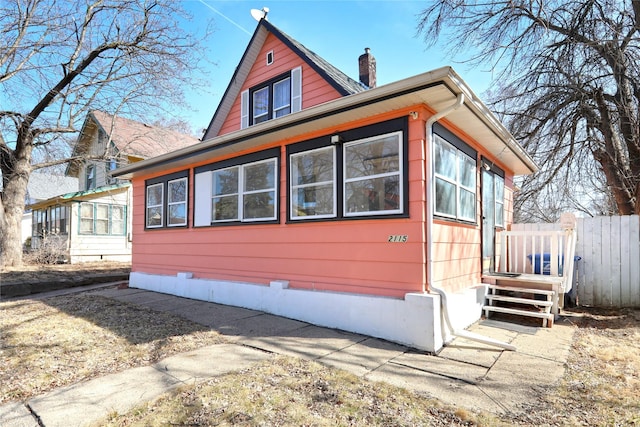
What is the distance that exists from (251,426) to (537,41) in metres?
9.65

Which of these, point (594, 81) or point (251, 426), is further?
point (594, 81)

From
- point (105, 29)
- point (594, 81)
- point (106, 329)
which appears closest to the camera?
point (106, 329)

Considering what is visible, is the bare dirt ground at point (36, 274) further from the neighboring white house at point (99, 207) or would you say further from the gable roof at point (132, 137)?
the gable roof at point (132, 137)

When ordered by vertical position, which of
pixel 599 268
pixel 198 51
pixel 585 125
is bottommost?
pixel 599 268

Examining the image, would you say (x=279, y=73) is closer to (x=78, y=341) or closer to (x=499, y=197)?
(x=499, y=197)

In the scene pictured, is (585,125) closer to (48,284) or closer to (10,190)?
(48,284)

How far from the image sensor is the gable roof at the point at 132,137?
15929mm

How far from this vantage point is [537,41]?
8242 millimetres

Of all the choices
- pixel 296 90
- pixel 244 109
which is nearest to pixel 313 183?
pixel 296 90

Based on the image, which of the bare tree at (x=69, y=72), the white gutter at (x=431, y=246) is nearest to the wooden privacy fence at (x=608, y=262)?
the white gutter at (x=431, y=246)

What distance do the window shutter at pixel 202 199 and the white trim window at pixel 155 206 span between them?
4.86 feet

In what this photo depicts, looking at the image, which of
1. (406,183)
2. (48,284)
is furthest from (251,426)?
(48,284)

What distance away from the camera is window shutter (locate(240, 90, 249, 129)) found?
10070 mm

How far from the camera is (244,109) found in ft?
33.3
